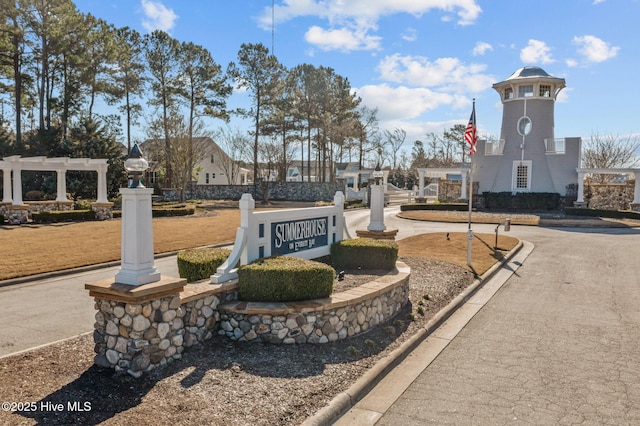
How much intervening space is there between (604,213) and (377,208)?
22.7 m

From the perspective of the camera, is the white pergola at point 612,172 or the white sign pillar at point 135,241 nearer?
the white sign pillar at point 135,241

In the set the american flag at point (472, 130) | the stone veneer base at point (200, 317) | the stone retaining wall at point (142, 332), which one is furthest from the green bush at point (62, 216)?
the stone retaining wall at point (142, 332)

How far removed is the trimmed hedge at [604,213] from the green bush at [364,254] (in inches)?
942

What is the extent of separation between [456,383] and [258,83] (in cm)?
4249

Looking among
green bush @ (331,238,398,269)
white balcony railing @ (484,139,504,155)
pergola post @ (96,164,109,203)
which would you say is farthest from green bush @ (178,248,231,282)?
white balcony railing @ (484,139,504,155)

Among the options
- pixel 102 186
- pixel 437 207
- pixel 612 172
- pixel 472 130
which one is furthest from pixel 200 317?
pixel 612 172

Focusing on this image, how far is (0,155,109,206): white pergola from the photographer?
72.7 feet

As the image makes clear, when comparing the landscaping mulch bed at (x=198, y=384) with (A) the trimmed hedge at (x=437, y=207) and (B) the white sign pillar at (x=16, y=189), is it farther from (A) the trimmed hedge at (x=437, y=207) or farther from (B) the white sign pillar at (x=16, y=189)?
(A) the trimmed hedge at (x=437, y=207)

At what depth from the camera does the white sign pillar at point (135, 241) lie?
5.00 metres

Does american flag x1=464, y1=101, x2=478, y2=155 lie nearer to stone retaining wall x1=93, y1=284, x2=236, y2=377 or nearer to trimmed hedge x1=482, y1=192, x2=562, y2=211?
stone retaining wall x1=93, y1=284, x2=236, y2=377

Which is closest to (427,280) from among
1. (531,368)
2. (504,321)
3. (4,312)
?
(504,321)

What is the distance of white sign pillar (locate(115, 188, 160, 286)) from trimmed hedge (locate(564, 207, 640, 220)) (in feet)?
95.6

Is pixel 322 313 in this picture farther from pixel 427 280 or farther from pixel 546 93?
pixel 546 93

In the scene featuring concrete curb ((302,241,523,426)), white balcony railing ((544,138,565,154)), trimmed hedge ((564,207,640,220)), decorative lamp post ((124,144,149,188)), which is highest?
white balcony railing ((544,138,565,154))
